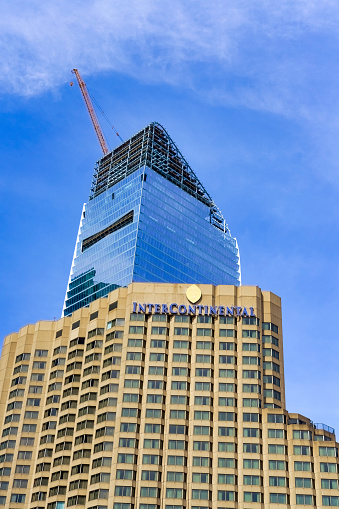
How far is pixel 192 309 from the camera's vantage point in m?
183

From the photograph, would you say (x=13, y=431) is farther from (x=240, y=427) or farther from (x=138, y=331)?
(x=240, y=427)

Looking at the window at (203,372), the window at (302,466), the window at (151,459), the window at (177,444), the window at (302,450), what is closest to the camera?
the window at (302,466)

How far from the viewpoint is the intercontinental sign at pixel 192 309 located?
182375mm

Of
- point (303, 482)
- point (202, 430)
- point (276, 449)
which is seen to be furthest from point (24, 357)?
point (303, 482)

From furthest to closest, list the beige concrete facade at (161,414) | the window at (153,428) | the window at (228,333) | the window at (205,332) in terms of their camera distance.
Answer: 1. the window at (205,332)
2. the window at (228,333)
3. the window at (153,428)
4. the beige concrete facade at (161,414)

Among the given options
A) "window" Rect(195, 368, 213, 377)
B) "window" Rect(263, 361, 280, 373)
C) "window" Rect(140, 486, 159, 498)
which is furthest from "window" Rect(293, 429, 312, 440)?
"window" Rect(140, 486, 159, 498)

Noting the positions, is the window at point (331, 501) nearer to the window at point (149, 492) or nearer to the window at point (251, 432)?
the window at point (251, 432)

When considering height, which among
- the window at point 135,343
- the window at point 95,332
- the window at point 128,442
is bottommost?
the window at point 128,442

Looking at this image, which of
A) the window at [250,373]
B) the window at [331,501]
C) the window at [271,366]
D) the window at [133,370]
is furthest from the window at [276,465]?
the window at [133,370]

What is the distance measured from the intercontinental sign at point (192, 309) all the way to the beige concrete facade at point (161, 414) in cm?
27

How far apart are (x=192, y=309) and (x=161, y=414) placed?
26.9 metres

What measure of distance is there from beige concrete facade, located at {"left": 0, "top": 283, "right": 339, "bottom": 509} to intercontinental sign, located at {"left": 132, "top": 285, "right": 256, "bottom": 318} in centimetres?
27

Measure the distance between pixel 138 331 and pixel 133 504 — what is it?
1588 inches

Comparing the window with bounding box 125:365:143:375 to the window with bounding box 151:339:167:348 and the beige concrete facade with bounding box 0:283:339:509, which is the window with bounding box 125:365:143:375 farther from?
the window with bounding box 151:339:167:348
